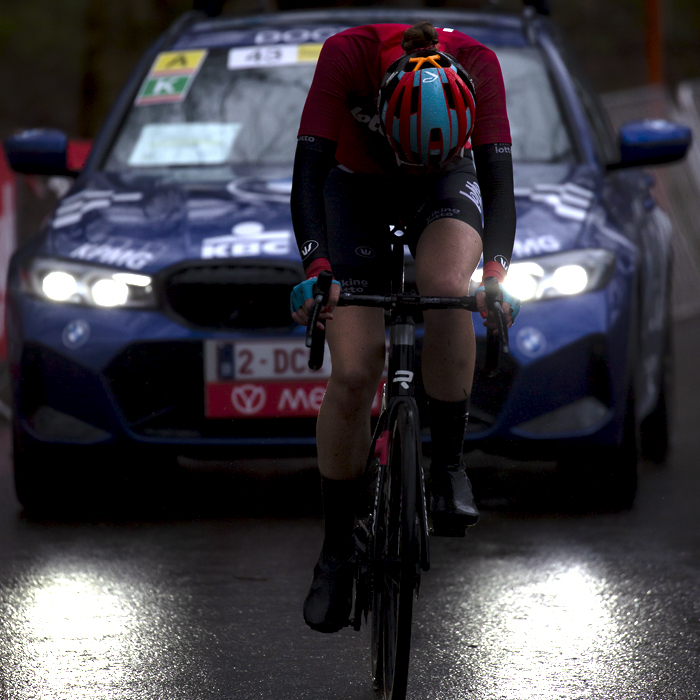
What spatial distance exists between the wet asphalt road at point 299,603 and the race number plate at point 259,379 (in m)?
0.48

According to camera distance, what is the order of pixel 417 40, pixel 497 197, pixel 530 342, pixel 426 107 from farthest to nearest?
pixel 530 342 → pixel 497 197 → pixel 417 40 → pixel 426 107

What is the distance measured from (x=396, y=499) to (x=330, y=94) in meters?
1.05

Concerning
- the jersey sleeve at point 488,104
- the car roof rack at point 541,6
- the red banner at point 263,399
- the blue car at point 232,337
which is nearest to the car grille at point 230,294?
the blue car at point 232,337

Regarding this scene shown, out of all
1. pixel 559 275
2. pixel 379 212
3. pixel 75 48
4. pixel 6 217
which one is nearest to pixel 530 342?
pixel 559 275

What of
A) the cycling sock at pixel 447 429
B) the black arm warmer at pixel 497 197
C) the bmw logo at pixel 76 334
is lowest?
the bmw logo at pixel 76 334

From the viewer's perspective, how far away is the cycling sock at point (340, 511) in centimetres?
386

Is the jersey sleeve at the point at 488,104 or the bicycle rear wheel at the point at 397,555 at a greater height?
the jersey sleeve at the point at 488,104

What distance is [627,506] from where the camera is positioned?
5.72 m

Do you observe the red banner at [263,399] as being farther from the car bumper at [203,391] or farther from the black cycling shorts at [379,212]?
the black cycling shorts at [379,212]

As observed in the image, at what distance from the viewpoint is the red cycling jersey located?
12.1 feet

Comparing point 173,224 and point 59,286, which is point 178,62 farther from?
point 59,286

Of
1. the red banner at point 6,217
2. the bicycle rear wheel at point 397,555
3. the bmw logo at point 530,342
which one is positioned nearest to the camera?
the bicycle rear wheel at point 397,555

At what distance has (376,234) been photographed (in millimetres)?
3809

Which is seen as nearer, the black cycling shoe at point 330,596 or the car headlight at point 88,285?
the black cycling shoe at point 330,596
